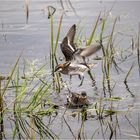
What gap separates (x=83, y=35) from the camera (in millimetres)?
9641

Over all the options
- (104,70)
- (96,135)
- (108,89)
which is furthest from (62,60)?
(96,135)

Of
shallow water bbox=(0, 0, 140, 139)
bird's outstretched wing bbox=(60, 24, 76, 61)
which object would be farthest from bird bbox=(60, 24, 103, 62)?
shallow water bbox=(0, 0, 140, 139)

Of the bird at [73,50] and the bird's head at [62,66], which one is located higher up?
the bird at [73,50]

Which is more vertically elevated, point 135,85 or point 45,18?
point 45,18

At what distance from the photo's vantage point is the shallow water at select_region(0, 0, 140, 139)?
18.3 feet

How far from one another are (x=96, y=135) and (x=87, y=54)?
1.48 metres

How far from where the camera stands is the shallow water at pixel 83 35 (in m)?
5.57

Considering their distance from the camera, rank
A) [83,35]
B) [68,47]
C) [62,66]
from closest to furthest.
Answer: [62,66], [68,47], [83,35]

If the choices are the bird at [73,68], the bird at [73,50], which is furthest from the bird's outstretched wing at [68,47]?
the bird at [73,68]

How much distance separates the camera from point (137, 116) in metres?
5.80

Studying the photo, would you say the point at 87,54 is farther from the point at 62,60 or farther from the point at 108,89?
the point at 62,60

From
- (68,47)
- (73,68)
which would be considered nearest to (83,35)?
(68,47)

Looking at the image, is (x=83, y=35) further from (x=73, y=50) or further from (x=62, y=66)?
(x=62, y=66)

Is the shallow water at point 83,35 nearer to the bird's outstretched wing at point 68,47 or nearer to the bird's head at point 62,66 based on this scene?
the bird's head at point 62,66
